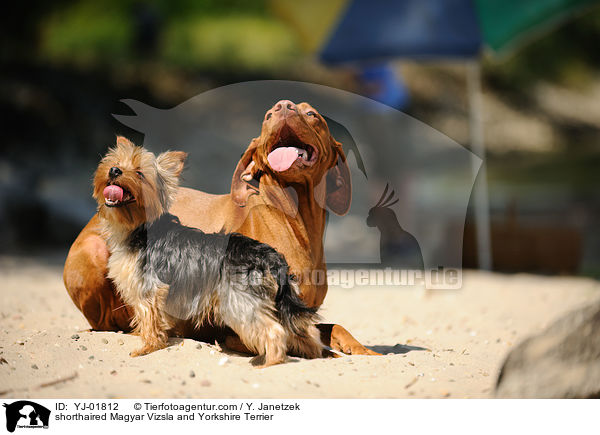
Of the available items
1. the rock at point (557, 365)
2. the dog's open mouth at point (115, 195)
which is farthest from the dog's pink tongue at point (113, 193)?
the rock at point (557, 365)

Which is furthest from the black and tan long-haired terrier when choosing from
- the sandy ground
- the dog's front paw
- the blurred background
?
the blurred background

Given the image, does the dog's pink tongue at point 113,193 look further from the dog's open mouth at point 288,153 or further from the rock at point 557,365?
the rock at point 557,365

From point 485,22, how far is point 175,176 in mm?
4355

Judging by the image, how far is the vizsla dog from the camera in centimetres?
219

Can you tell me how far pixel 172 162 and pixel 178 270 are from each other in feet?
1.48

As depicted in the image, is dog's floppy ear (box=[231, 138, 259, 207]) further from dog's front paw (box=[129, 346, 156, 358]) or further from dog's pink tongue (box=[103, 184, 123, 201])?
dog's front paw (box=[129, 346, 156, 358])

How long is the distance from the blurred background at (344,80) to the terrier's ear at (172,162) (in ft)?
0.67

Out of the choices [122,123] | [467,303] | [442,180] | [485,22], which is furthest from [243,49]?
[122,123]

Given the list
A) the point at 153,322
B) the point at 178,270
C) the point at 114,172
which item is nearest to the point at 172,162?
the point at 114,172

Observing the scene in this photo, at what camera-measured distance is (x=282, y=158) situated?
217 centimetres

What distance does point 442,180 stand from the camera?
1567 cm

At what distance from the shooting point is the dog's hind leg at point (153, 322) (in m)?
2.37
